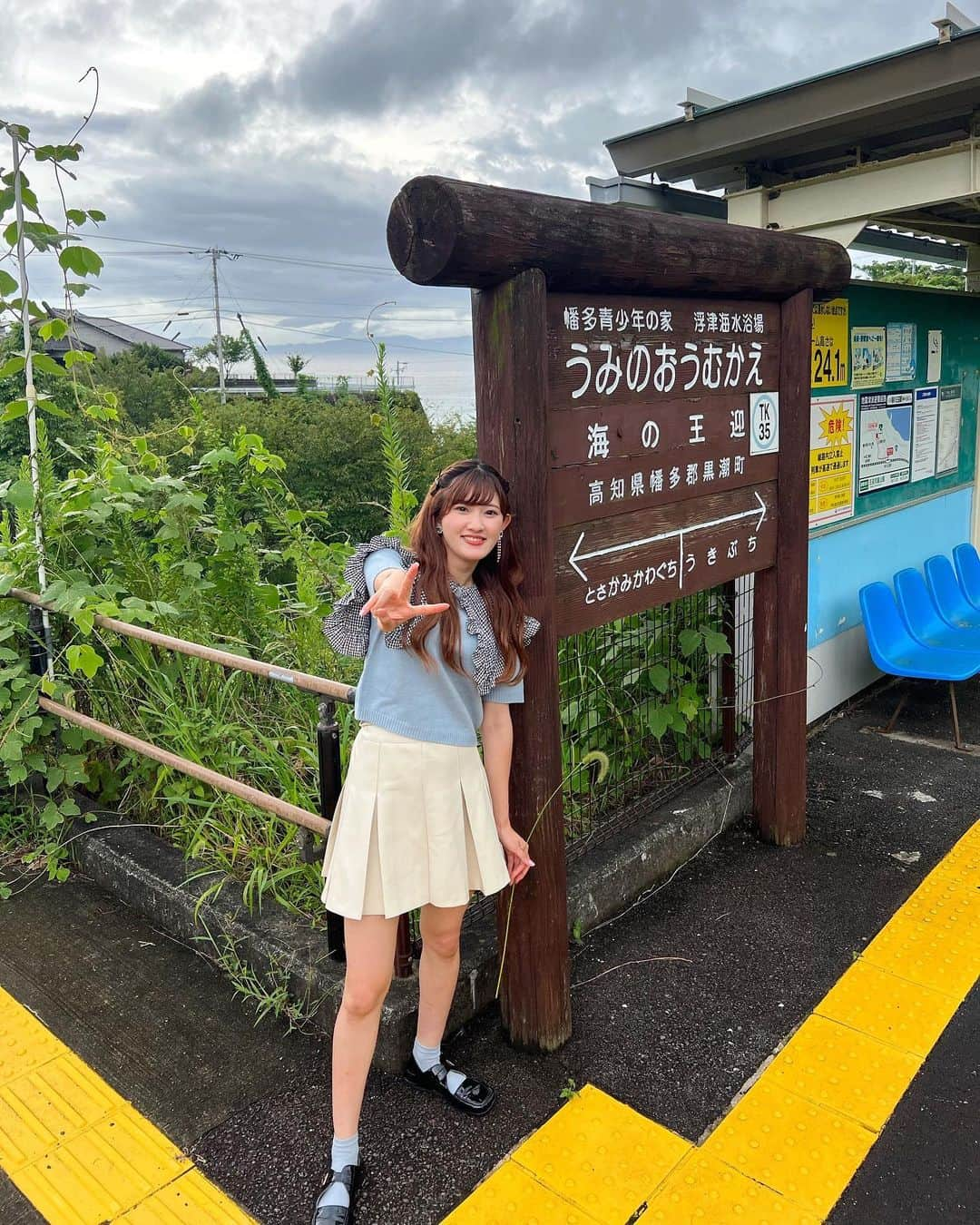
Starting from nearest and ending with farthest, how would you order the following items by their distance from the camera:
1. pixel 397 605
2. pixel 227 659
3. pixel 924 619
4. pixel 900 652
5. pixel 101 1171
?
pixel 397 605 → pixel 101 1171 → pixel 227 659 → pixel 900 652 → pixel 924 619

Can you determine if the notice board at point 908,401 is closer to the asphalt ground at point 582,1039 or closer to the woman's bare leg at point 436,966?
the asphalt ground at point 582,1039

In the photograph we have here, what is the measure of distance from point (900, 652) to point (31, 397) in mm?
4168

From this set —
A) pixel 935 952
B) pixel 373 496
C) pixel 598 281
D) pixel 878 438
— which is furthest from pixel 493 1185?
pixel 373 496

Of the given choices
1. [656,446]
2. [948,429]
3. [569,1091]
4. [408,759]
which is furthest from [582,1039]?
[948,429]

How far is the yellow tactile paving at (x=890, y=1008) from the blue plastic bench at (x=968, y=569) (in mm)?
3705

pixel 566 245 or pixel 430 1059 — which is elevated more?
pixel 566 245

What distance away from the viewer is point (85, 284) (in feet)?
11.8

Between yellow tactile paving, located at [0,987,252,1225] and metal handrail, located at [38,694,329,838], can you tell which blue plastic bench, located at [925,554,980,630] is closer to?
metal handrail, located at [38,694,329,838]

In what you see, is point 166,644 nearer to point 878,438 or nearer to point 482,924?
point 482,924

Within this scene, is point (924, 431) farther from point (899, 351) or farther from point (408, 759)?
point (408, 759)

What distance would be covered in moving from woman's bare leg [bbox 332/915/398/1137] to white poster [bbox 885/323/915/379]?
4.39m

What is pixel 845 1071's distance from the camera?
8.11ft

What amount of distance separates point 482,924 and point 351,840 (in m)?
0.99

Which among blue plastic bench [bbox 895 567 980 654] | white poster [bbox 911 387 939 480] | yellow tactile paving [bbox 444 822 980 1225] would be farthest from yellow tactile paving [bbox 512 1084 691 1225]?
white poster [bbox 911 387 939 480]
